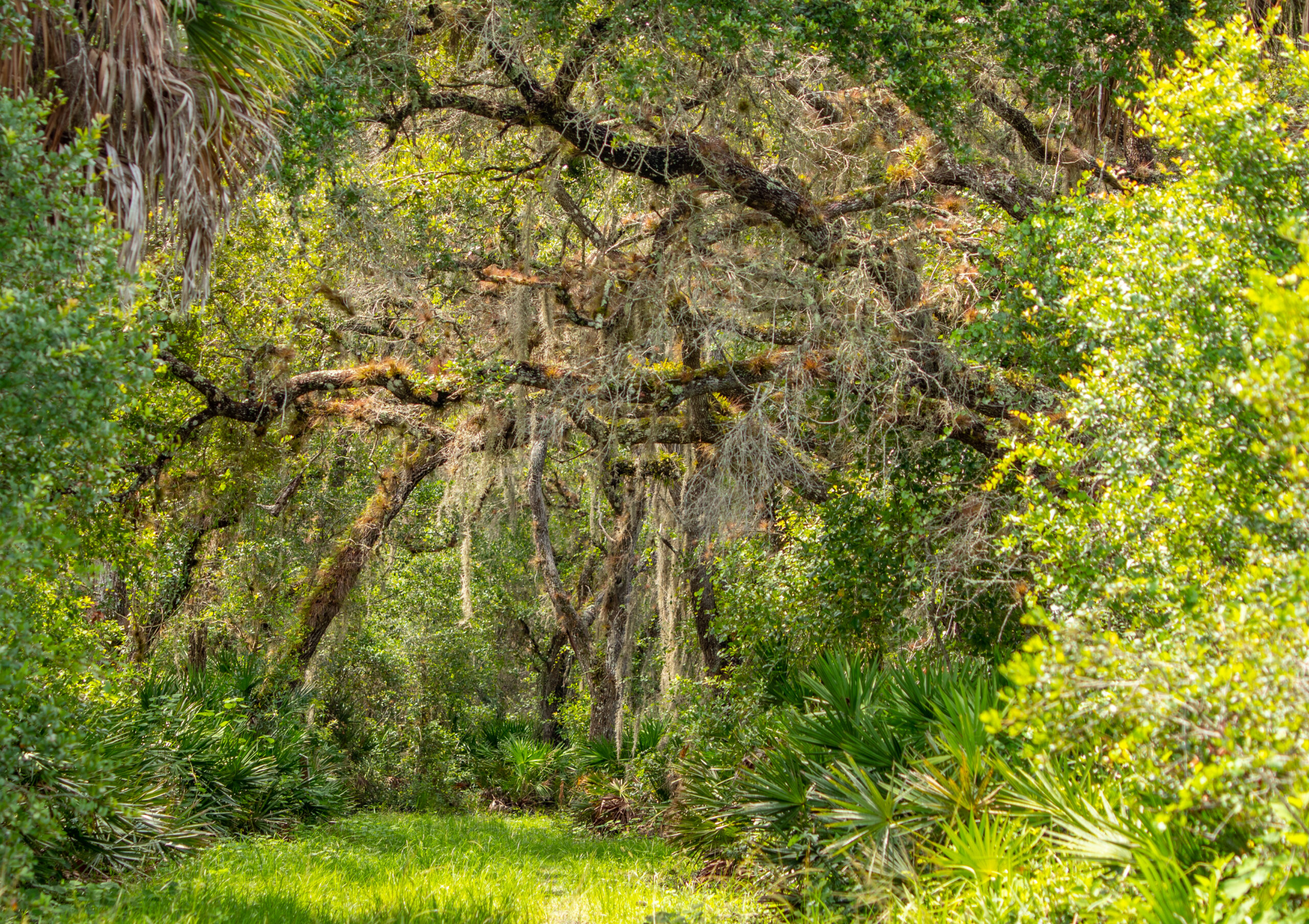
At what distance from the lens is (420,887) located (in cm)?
660

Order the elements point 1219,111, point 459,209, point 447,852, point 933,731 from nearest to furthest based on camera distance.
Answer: point 1219,111
point 933,731
point 447,852
point 459,209

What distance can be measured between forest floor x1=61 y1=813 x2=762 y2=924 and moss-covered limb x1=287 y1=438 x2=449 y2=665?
2.33m

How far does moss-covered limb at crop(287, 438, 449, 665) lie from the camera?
38.7 ft

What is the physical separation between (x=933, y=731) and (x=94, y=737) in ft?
16.7

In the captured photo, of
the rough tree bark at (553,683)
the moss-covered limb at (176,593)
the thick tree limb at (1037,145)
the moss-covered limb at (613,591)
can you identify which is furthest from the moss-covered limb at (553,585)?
the rough tree bark at (553,683)

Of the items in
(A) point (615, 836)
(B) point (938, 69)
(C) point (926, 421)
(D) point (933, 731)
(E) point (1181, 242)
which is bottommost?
(A) point (615, 836)

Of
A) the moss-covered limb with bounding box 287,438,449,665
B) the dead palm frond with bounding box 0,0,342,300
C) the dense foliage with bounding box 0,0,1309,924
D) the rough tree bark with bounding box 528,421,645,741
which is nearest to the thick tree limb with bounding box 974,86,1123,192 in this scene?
the dense foliage with bounding box 0,0,1309,924

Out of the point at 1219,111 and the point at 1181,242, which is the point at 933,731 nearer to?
the point at 1181,242

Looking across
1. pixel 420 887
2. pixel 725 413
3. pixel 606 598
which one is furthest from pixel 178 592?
pixel 420 887

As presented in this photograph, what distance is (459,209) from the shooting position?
10.0m

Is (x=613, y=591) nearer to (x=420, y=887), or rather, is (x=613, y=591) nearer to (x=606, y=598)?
(x=606, y=598)

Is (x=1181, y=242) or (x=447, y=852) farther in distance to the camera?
(x=447, y=852)

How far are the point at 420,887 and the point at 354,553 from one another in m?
5.96

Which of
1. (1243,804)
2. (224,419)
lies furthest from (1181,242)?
(224,419)
